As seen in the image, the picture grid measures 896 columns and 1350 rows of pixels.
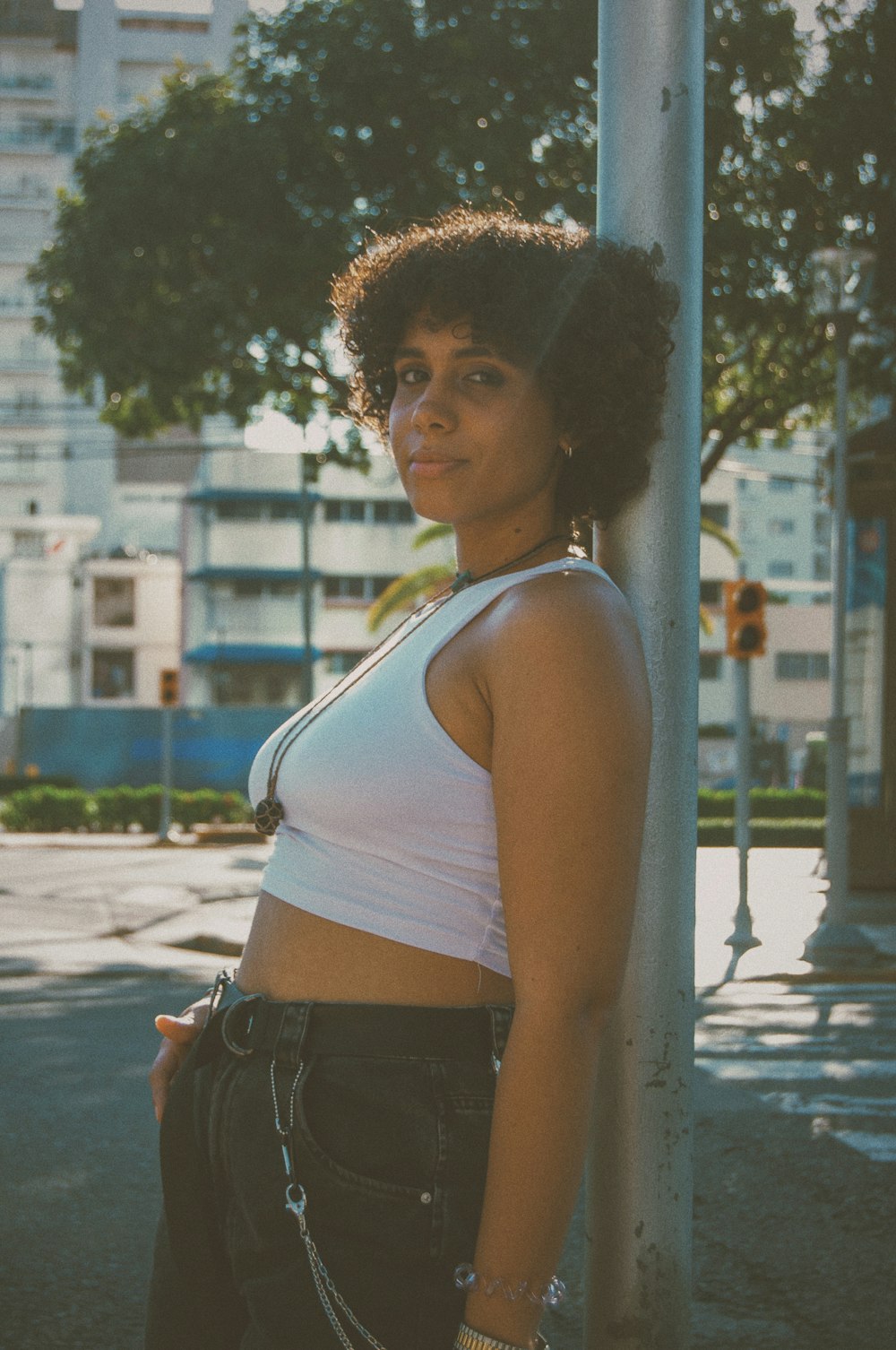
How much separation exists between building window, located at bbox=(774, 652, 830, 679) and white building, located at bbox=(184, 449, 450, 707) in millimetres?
12536

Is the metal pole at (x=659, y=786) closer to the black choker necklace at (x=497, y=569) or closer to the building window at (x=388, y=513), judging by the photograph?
the black choker necklace at (x=497, y=569)

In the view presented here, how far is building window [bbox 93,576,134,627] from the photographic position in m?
54.4

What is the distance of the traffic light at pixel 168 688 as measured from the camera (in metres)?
24.1

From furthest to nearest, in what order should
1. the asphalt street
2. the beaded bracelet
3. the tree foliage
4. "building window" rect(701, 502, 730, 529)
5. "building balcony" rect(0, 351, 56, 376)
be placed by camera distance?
"building balcony" rect(0, 351, 56, 376) → "building window" rect(701, 502, 730, 529) → the tree foliage → the asphalt street → the beaded bracelet

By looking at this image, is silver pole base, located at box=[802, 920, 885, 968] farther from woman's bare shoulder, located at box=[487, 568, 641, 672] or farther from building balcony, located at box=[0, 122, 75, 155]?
building balcony, located at box=[0, 122, 75, 155]

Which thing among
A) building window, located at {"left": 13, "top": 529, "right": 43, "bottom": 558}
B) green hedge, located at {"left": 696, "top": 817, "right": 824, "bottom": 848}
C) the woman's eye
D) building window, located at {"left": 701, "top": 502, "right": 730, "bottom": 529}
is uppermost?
building window, located at {"left": 701, "top": 502, "right": 730, "bottom": 529}

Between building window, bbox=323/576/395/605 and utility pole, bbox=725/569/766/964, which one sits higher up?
building window, bbox=323/576/395/605

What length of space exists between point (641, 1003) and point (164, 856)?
1887 cm

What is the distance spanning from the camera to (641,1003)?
6.48 feet

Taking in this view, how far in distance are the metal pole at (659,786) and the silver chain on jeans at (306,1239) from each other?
0.58 m

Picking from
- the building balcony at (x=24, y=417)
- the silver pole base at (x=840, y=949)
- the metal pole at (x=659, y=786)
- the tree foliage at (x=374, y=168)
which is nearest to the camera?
the metal pole at (x=659, y=786)

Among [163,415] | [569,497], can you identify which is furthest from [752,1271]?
[163,415]

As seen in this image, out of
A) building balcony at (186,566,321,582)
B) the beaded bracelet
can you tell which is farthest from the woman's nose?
building balcony at (186,566,321,582)

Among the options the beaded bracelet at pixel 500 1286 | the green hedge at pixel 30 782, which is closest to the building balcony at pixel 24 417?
the green hedge at pixel 30 782
